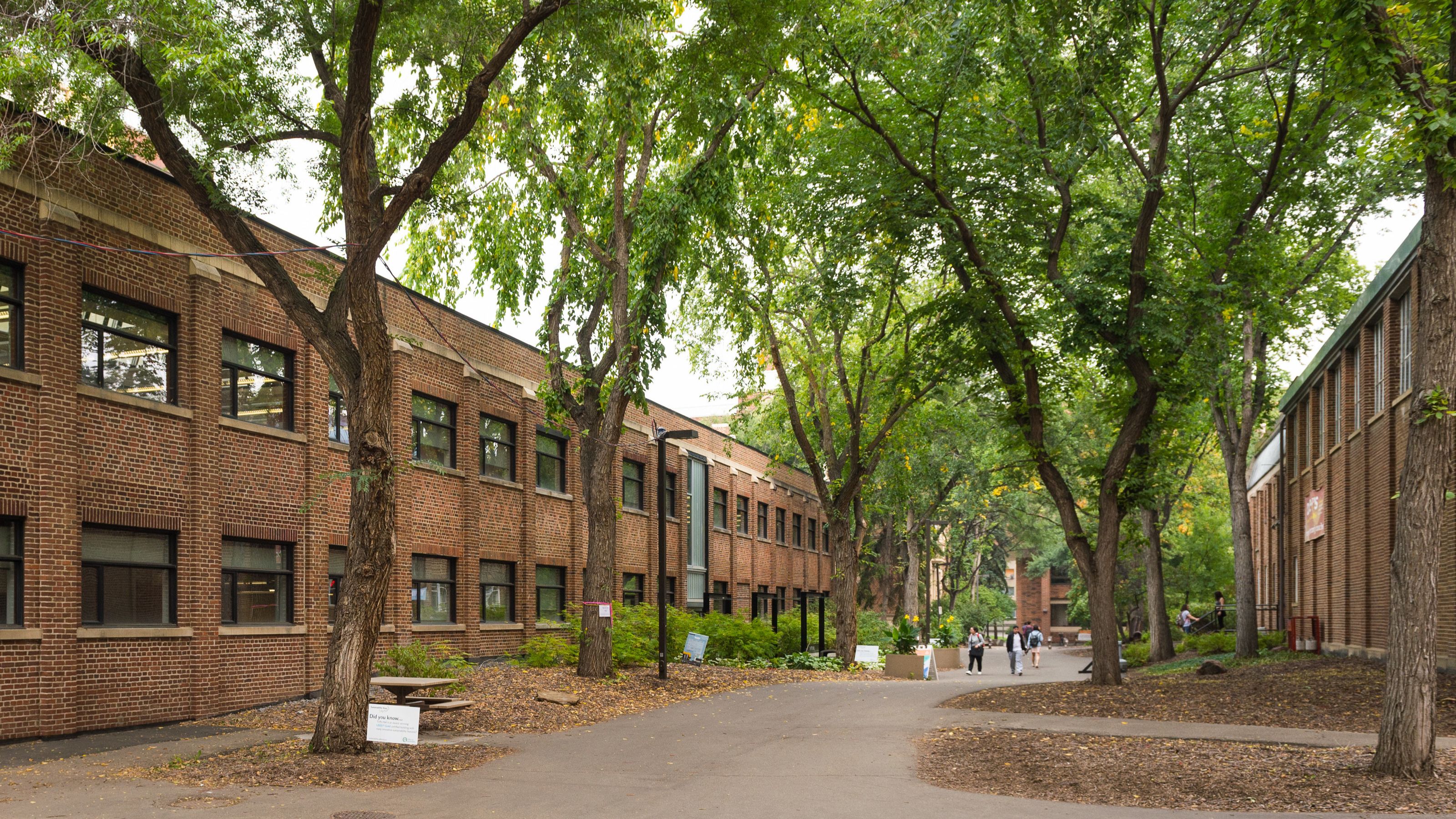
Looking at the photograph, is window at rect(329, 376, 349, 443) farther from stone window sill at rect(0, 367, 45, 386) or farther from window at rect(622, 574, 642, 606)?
window at rect(622, 574, 642, 606)

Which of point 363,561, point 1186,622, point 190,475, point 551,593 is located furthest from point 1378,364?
point 190,475

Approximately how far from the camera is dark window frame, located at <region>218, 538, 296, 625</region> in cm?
1844

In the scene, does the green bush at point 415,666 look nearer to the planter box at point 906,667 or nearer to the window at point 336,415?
the window at point 336,415

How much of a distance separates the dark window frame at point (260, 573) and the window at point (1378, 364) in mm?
21475

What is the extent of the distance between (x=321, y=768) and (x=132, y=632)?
6.01 meters

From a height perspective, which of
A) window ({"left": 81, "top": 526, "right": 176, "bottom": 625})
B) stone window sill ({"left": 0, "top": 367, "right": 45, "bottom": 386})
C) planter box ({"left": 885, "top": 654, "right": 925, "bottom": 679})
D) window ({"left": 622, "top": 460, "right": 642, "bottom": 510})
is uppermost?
stone window sill ({"left": 0, "top": 367, "right": 45, "bottom": 386})

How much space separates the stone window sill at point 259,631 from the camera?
18.1m

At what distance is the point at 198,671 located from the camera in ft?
56.8

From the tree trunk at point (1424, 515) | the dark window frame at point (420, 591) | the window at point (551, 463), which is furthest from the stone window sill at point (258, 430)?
the tree trunk at point (1424, 515)

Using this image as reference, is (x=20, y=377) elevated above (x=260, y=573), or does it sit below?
above

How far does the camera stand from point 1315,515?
32.8m

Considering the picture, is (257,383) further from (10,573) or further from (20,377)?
(10,573)

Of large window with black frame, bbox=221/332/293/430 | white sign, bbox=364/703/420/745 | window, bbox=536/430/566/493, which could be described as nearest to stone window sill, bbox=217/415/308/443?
large window with black frame, bbox=221/332/293/430

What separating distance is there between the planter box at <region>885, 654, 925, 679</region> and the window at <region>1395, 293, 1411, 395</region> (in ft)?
42.6
